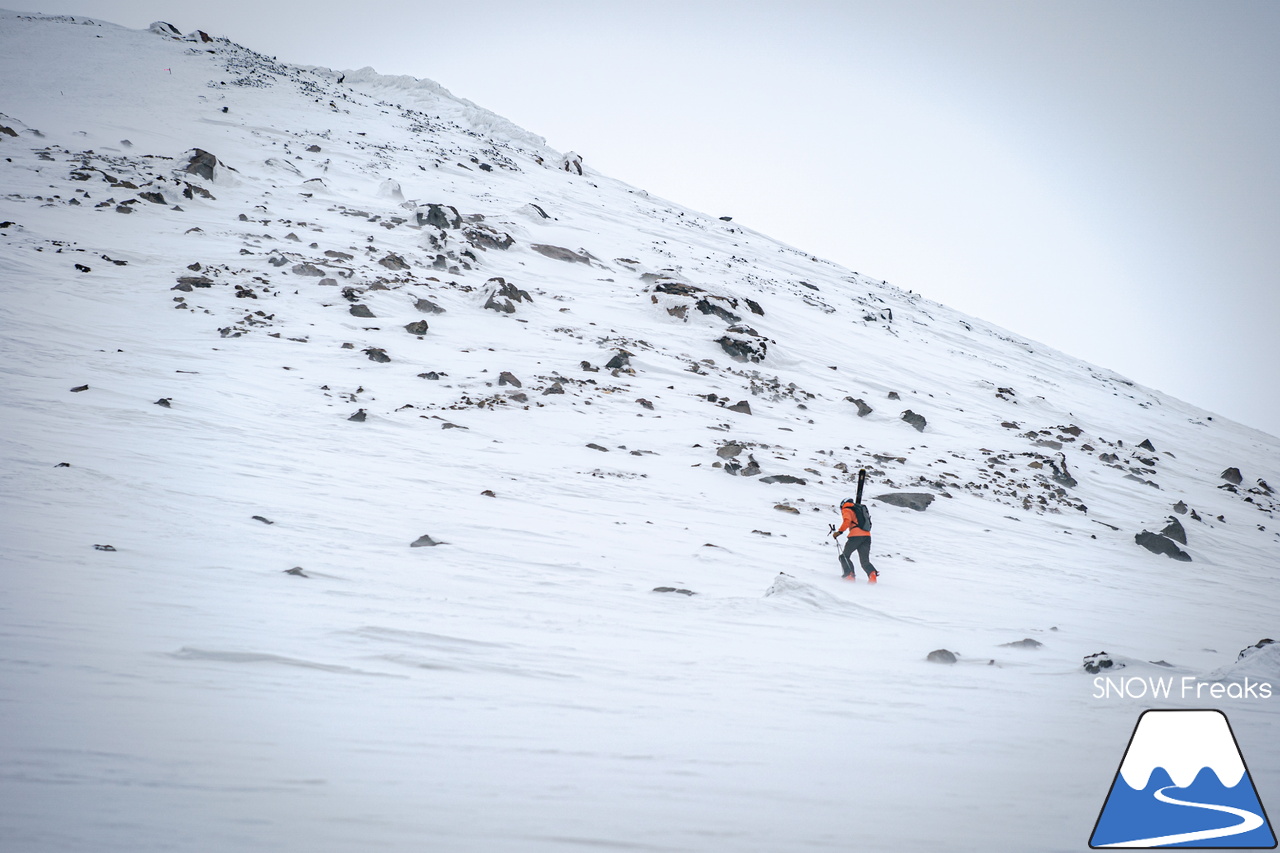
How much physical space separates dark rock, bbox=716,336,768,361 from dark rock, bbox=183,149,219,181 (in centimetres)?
1714

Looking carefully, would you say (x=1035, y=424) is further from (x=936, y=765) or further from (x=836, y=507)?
(x=936, y=765)

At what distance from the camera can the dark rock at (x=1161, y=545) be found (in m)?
11.0

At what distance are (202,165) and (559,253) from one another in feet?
37.8

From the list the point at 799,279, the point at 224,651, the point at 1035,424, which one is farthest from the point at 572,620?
the point at 799,279

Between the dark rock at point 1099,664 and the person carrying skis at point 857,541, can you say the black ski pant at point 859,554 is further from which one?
the dark rock at point 1099,664

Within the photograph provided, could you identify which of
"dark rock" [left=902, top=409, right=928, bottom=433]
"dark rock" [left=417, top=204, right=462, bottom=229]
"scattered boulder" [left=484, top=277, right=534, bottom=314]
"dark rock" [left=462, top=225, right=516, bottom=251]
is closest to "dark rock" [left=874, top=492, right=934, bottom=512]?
"dark rock" [left=902, top=409, right=928, bottom=433]

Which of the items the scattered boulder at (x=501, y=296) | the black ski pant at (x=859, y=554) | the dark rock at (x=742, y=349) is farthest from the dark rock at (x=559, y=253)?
the black ski pant at (x=859, y=554)

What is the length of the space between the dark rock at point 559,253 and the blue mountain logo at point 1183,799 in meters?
20.2

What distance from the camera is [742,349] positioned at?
17.3 meters

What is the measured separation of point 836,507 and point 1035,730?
6.12m

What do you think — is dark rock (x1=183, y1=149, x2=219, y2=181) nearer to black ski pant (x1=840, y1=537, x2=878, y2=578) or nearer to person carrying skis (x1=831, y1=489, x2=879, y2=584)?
person carrying skis (x1=831, y1=489, x2=879, y2=584)

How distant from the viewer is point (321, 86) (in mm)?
39969

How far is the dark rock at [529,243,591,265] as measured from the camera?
71.7ft

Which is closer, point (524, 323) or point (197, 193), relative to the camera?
point (524, 323)
